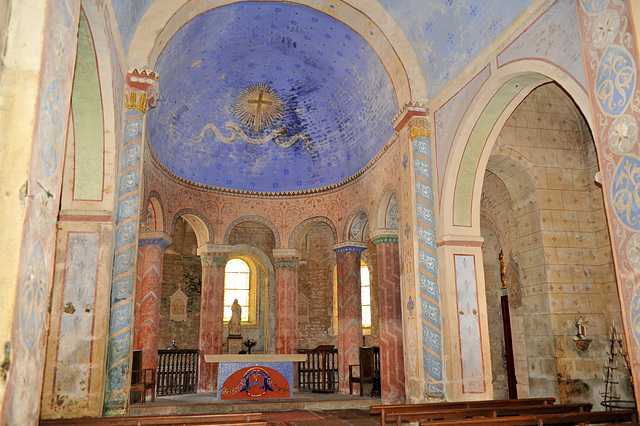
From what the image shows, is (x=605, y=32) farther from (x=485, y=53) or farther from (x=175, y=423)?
(x=175, y=423)

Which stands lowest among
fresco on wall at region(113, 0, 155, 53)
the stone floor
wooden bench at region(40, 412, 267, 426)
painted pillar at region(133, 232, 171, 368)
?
the stone floor

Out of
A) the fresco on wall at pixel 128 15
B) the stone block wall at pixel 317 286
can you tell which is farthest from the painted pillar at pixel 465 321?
the stone block wall at pixel 317 286

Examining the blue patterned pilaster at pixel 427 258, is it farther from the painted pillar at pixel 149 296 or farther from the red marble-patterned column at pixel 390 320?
the painted pillar at pixel 149 296

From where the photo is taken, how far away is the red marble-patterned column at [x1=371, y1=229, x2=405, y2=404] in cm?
1284

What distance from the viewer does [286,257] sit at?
645 inches

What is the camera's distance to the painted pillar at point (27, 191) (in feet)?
12.8

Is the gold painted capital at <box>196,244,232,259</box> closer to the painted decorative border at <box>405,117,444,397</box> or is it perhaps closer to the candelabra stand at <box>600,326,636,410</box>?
the painted decorative border at <box>405,117,444,397</box>

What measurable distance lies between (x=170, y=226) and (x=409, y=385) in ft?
25.1

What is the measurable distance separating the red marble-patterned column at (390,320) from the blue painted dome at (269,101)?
2.46 m

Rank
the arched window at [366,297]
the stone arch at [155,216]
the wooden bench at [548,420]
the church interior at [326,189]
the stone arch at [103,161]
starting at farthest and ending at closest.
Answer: the arched window at [366,297]
the stone arch at [155,216]
the stone arch at [103,161]
the wooden bench at [548,420]
the church interior at [326,189]

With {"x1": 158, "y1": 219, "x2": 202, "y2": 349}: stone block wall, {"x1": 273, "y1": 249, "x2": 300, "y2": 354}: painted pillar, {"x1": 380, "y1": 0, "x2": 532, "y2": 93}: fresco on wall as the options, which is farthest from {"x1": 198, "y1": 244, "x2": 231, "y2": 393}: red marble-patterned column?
{"x1": 380, "y1": 0, "x2": 532, "y2": 93}: fresco on wall

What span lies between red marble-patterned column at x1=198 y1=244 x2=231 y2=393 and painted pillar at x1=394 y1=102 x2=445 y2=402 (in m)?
6.42

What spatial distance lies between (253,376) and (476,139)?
6.94m

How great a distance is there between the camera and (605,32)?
618cm
